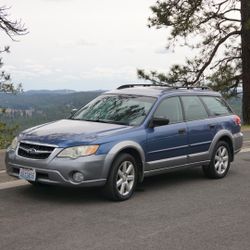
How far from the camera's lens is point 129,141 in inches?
293

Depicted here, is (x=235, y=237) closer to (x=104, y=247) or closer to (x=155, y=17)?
(x=104, y=247)

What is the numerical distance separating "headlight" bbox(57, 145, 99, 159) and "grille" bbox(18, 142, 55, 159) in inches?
6.7

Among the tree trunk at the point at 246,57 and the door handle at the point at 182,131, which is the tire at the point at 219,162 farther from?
the tree trunk at the point at 246,57

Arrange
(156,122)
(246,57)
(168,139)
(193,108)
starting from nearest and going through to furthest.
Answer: (156,122) → (168,139) → (193,108) → (246,57)

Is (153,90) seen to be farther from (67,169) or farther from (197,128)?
(67,169)

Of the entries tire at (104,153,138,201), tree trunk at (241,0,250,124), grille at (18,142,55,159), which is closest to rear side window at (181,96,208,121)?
tire at (104,153,138,201)

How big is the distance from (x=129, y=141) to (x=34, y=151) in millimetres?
1301

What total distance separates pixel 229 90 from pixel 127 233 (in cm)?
2281

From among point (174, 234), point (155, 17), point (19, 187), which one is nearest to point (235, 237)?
point (174, 234)

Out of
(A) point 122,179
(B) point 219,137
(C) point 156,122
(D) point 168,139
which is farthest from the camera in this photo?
(B) point 219,137

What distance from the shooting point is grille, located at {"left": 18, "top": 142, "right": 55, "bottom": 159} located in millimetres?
7031

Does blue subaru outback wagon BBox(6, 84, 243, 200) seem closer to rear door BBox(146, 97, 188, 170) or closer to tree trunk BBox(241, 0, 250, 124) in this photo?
rear door BBox(146, 97, 188, 170)

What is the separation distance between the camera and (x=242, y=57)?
89.3ft

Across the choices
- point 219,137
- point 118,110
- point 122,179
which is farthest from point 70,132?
point 219,137
